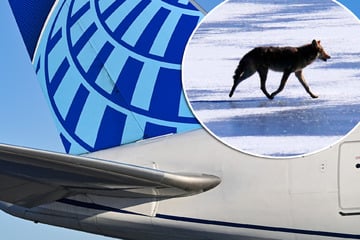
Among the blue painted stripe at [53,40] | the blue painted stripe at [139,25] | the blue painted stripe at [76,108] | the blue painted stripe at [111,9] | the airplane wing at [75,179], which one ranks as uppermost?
the blue painted stripe at [111,9]

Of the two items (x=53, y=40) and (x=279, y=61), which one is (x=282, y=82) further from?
(x=53, y=40)

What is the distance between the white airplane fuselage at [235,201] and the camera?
6758mm

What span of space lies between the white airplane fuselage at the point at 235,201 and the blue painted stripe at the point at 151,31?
3.02 ft

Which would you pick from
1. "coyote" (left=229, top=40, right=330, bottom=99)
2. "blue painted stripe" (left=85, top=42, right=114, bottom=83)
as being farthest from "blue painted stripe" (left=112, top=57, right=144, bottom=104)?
"coyote" (left=229, top=40, right=330, bottom=99)

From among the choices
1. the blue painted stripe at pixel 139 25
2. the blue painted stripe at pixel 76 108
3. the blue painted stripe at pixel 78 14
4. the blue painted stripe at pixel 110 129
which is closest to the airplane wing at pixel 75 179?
the blue painted stripe at pixel 110 129

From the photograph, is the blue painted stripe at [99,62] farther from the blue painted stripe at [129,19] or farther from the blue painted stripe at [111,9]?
the blue painted stripe at [111,9]

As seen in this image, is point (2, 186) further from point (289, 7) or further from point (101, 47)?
point (289, 7)

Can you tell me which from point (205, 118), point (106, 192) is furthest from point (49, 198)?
point (205, 118)

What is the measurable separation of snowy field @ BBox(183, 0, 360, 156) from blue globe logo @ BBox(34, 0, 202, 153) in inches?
7.8

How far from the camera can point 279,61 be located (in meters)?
7.11

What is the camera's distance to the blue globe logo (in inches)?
289

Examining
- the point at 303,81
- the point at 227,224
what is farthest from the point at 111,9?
the point at 227,224

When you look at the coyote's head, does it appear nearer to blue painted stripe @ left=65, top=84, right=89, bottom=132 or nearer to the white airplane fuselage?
the white airplane fuselage

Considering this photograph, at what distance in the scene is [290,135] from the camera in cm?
697
